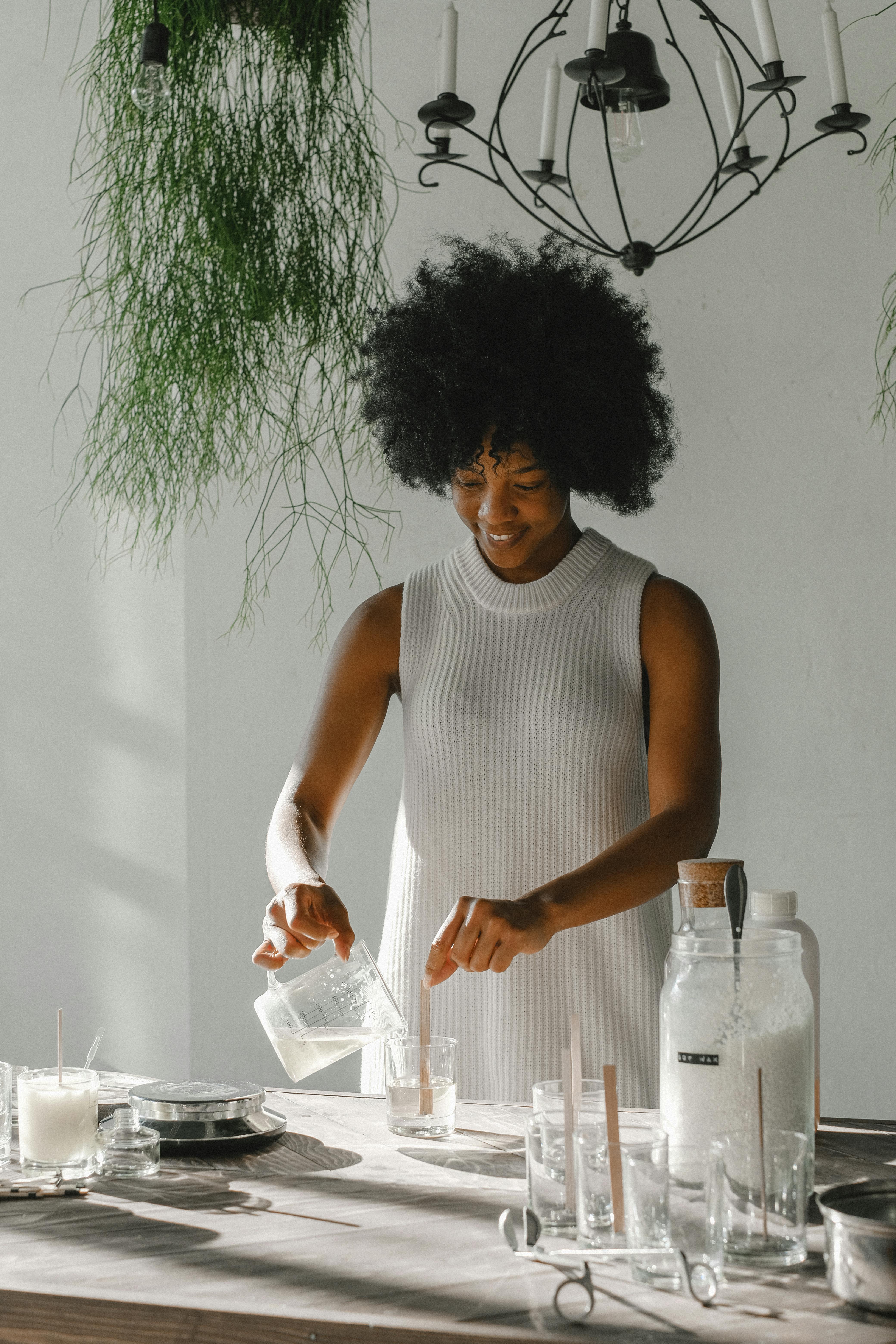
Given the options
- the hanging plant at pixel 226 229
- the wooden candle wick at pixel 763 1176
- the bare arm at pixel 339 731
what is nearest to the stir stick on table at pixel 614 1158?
the wooden candle wick at pixel 763 1176

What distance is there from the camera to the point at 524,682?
74.6 inches

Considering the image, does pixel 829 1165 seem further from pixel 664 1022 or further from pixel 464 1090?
pixel 464 1090

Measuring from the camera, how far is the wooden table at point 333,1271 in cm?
92

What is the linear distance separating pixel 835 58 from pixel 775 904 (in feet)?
3.71

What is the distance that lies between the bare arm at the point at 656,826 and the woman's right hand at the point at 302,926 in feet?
0.44

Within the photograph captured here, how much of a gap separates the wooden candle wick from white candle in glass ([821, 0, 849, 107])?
1270 millimetres

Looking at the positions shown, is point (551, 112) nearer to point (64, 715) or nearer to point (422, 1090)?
point (422, 1090)

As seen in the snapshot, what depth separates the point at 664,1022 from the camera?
3.71ft

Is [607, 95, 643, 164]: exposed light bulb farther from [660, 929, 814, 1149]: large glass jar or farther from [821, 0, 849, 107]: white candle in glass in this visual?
[660, 929, 814, 1149]: large glass jar

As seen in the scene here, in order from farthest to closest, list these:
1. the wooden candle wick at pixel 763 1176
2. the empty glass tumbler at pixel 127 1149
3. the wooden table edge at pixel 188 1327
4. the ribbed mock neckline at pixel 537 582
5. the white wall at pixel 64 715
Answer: the white wall at pixel 64 715 → the ribbed mock neckline at pixel 537 582 → the empty glass tumbler at pixel 127 1149 → the wooden candle wick at pixel 763 1176 → the wooden table edge at pixel 188 1327

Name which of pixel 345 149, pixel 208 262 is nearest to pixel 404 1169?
pixel 208 262

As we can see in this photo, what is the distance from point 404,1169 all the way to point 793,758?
1695 mm

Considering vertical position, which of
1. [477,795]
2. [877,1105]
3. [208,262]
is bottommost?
[877,1105]

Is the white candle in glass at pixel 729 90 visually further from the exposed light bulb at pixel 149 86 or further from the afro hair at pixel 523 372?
the exposed light bulb at pixel 149 86
